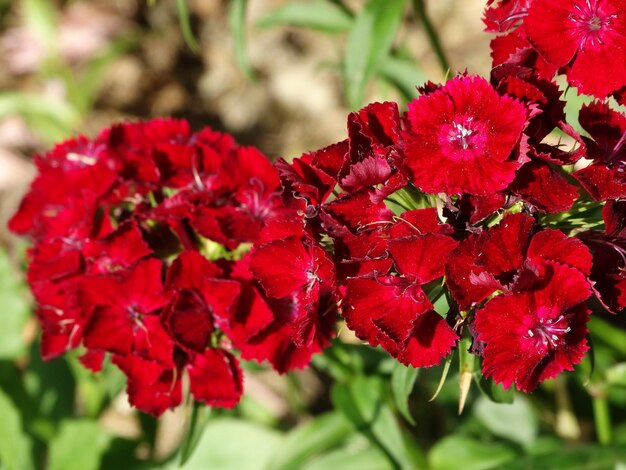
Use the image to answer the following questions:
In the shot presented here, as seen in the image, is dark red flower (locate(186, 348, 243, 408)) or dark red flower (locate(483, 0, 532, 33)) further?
dark red flower (locate(186, 348, 243, 408))

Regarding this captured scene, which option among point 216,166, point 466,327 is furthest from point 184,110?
point 466,327

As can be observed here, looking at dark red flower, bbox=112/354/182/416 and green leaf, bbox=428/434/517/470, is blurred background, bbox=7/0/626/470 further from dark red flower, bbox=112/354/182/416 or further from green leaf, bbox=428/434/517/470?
dark red flower, bbox=112/354/182/416

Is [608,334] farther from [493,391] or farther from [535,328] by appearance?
[535,328]

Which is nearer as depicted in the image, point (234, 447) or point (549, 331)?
point (549, 331)

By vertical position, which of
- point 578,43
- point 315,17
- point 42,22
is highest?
point 42,22

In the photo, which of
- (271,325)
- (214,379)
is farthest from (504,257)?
(214,379)

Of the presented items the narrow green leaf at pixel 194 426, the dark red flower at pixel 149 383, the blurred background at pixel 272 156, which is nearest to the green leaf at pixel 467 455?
the blurred background at pixel 272 156

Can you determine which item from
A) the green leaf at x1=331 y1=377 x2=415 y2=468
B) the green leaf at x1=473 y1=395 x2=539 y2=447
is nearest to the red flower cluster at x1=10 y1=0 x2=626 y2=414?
the green leaf at x1=331 y1=377 x2=415 y2=468
